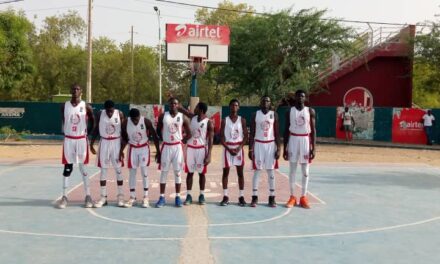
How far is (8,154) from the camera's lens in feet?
67.6

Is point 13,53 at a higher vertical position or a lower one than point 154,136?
higher

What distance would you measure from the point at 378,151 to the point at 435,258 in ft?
60.1

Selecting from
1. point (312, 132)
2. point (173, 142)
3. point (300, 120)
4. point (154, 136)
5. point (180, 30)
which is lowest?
point (173, 142)

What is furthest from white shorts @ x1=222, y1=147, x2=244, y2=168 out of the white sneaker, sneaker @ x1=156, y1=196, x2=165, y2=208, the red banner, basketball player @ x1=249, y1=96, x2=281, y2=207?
the red banner

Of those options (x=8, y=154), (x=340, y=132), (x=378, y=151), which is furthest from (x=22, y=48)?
(x=378, y=151)

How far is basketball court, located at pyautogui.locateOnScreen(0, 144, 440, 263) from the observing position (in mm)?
6648

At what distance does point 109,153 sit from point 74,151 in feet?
2.16

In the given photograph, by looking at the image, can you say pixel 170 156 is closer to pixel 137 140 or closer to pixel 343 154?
pixel 137 140

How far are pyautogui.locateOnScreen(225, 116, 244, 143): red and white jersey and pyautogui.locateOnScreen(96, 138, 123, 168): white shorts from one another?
2091mm

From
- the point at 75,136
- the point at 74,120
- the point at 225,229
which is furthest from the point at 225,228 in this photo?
the point at 74,120

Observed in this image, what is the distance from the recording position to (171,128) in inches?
381

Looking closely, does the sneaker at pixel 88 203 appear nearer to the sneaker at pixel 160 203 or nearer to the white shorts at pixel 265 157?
the sneaker at pixel 160 203

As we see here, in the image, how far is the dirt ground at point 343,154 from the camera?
1992 centimetres

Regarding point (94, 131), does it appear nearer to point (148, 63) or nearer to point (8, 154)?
point (8, 154)
